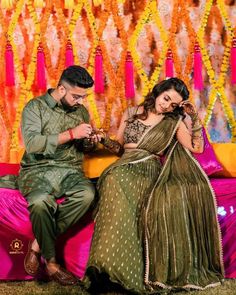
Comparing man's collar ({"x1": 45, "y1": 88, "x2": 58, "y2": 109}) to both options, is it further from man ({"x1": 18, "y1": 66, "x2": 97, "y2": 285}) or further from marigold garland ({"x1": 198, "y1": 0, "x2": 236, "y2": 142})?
marigold garland ({"x1": 198, "y1": 0, "x2": 236, "y2": 142})

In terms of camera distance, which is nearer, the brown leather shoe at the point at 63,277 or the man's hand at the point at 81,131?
the brown leather shoe at the point at 63,277

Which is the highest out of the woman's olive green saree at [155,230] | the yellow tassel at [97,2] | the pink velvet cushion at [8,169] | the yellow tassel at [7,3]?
the yellow tassel at [97,2]

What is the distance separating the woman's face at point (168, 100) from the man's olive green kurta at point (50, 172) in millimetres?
511

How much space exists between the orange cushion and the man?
→ 40.2 inches

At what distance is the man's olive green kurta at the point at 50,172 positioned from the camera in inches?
141

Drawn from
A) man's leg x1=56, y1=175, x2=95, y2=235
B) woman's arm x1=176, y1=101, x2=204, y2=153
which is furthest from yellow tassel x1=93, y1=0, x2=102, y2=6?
man's leg x1=56, y1=175, x2=95, y2=235

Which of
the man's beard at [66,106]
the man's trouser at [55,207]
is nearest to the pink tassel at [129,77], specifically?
the man's beard at [66,106]

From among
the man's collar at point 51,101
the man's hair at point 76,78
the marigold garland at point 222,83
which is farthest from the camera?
the marigold garland at point 222,83

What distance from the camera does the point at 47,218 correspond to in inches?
141

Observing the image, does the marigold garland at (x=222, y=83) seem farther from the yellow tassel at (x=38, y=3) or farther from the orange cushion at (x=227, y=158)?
the yellow tassel at (x=38, y=3)

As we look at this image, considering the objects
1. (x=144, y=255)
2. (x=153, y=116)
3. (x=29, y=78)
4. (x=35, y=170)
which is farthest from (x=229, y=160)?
(x=29, y=78)

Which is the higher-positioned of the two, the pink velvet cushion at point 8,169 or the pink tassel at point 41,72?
the pink tassel at point 41,72

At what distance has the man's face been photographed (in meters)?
3.90

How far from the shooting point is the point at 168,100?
163 inches
